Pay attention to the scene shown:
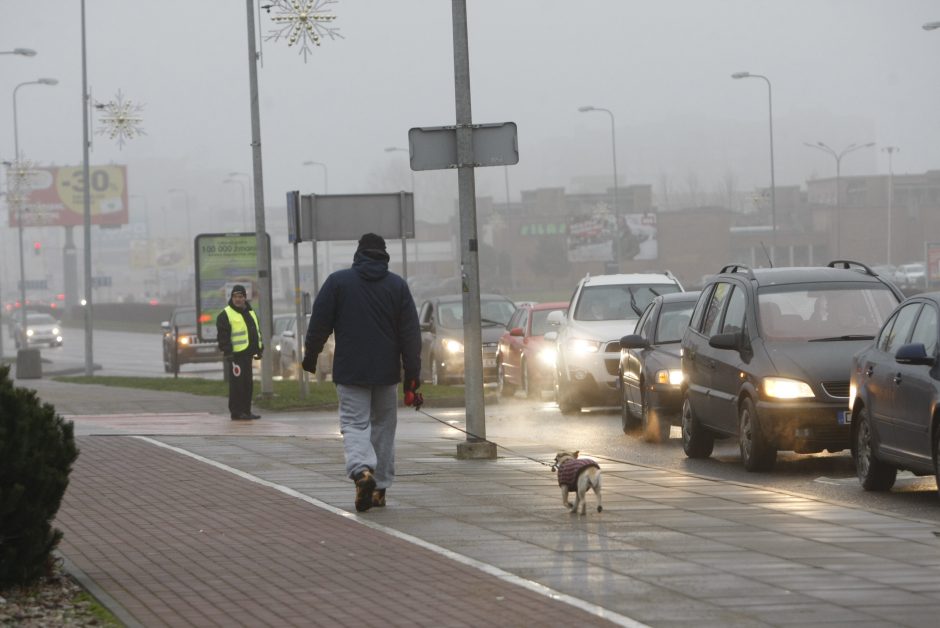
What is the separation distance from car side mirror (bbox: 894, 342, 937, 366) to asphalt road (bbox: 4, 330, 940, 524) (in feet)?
3.17

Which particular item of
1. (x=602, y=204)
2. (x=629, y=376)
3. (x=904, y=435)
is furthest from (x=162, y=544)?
(x=602, y=204)

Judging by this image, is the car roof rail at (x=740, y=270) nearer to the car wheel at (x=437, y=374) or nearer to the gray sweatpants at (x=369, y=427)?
the gray sweatpants at (x=369, y=427)

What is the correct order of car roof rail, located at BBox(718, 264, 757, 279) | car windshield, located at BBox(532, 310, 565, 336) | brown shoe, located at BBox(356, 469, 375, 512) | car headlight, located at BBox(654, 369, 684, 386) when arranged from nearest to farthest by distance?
brown shoe, located at BBox(356, 469, 375, 512) < car roof rail, located at BBox(718, 264, 757, 279) < car headlight, located at BBox(654, 369, 684, 386) < car windshield, located at BBox(532, 310, 565, 336)

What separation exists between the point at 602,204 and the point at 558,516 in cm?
10623

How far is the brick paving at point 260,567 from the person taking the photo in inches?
265

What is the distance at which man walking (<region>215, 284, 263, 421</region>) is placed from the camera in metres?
21.0

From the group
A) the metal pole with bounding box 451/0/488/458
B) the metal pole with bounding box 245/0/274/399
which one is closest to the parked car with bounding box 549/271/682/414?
the metal pole with bounding box 245/0/274/399

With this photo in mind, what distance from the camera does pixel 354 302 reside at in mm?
10492

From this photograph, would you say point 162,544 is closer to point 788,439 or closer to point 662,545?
point 662,545

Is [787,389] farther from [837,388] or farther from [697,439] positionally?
[697,439]

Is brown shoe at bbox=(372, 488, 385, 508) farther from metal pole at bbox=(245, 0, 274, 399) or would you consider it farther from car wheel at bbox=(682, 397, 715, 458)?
metal pole at bbox=(245, 0, 274, 399)

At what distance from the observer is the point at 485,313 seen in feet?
103

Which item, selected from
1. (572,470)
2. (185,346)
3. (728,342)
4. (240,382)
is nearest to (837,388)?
(728,342)

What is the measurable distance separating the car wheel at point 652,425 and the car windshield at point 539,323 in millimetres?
9416
